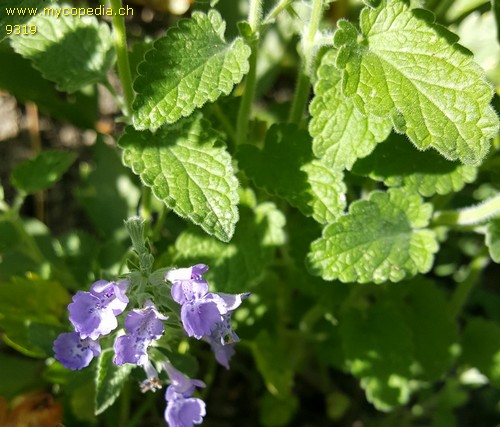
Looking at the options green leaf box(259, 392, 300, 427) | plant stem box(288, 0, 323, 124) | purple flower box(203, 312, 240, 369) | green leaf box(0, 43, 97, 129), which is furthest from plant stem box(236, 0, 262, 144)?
green leaf box(259, 392, 300, 427)

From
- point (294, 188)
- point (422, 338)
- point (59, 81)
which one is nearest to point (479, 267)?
point (422, 338)

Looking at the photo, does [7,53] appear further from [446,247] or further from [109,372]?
[446,247]

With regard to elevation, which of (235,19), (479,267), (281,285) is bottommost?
(281,285)

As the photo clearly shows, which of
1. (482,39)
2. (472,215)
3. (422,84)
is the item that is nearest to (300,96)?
(422,84)

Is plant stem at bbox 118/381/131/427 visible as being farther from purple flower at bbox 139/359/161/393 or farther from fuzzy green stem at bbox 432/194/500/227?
fuzzy green stem at bbox 432/194/500/227

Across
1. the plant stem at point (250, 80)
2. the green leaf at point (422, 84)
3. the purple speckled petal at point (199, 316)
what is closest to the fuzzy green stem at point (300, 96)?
the plant stem at point (250, 80)

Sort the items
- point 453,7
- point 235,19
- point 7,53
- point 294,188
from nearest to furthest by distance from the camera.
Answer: point 294,188
point 7,53
point 453,7
point 235,19

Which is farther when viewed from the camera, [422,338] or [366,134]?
[422,338]

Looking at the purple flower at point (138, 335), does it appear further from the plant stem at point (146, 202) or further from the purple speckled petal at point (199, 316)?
the plant stem at point (146, 202)

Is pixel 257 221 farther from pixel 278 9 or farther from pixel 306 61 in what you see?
pixel 278 9
